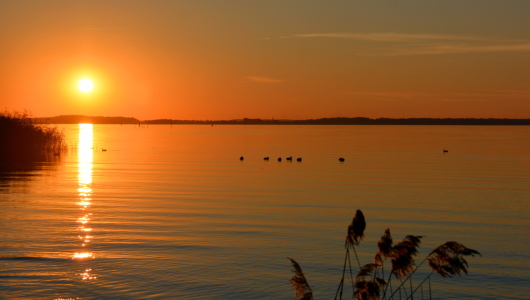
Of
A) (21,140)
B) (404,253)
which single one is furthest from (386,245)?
(21,140)

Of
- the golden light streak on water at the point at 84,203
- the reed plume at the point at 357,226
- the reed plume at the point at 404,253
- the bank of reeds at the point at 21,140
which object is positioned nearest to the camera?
the reed plume at the point at 357,226

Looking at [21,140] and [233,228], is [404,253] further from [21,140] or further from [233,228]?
[21,140]

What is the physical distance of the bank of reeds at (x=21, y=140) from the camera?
2115 inches

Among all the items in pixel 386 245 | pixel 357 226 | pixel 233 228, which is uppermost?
pixel 357 226

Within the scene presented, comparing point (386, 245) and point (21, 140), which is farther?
point (21, 140)

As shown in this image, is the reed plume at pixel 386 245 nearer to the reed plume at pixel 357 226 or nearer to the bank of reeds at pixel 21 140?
the reed plume at pixel 357 226

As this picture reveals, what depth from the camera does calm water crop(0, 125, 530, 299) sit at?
13289 millimetres

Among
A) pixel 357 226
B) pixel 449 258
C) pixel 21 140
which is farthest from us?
pixel 21 140

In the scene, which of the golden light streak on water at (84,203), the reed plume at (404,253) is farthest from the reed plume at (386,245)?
the golden light streak on water at (84,203)

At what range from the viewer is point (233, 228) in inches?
787

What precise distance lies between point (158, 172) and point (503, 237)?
28191mm

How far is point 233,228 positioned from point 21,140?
43.0 m

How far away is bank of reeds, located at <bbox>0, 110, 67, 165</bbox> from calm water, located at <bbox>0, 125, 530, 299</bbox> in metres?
15.2

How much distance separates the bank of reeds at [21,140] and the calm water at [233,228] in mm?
15197
